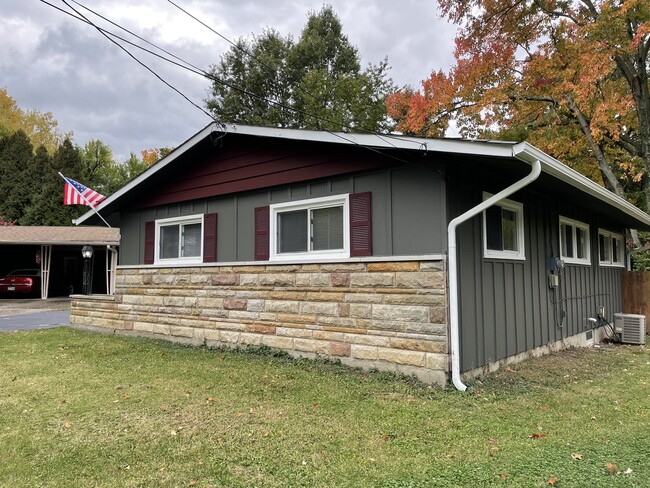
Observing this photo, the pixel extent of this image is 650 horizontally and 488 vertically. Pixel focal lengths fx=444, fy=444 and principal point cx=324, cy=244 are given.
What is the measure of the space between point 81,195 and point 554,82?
13.4 m

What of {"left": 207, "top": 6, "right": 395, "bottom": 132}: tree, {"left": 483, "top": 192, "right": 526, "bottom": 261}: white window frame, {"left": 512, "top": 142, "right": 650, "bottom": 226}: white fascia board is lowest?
{"left": 483, "top": 192, "right": 526, "bottom": 261}: white window frame

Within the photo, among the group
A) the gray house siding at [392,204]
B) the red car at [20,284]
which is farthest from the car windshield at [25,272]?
the gray house siding at [392,204]

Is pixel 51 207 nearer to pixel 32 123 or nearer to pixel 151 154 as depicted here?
pixel 151 154

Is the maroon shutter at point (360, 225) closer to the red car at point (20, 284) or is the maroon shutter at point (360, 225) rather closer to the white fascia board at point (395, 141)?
the white fascia board at point (395, 141)

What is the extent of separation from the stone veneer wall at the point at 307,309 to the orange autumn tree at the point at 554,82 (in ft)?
33.8

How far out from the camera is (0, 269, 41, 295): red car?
19.1 metres

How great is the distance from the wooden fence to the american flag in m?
12.7

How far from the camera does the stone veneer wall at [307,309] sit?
5.03 metres

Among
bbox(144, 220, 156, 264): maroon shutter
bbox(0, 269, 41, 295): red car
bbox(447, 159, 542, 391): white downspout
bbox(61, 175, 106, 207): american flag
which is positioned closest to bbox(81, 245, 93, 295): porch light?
bbox(0, 269, 41, 295): red car

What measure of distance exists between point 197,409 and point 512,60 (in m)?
14.7

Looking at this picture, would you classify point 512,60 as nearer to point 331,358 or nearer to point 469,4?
point 469,4

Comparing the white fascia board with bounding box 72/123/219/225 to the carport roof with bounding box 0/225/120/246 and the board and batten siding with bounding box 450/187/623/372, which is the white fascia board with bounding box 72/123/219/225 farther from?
the carport roof with bounding box 0/225/120/246

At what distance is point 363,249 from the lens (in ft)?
18.4

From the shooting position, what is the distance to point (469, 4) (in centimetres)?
1395
